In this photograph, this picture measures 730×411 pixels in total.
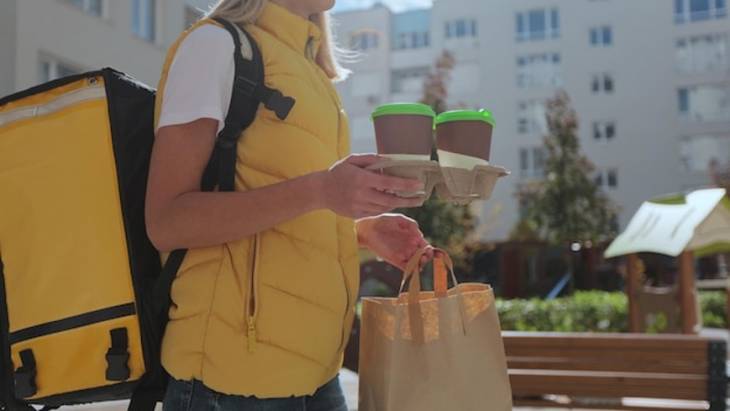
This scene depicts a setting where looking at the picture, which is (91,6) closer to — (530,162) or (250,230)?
(250,230)

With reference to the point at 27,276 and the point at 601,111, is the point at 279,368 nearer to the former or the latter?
the point at 27,276

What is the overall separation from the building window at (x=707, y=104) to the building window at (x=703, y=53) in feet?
2.78

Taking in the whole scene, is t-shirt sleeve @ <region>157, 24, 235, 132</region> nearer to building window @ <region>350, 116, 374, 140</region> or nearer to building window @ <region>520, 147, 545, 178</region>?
building window @ <region>350, 116, 374, 140</region>

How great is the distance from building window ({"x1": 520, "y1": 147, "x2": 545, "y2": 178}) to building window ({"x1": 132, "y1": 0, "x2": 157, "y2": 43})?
84.3ft

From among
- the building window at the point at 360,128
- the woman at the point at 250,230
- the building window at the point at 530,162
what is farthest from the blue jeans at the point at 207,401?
the building window at the point at 530,162

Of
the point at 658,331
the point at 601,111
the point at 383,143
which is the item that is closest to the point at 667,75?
the point at 601,111

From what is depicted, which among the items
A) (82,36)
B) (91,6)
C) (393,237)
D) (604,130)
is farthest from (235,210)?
(604,130)

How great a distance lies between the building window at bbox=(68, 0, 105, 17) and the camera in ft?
42.7

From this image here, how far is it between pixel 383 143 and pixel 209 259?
1.26ft

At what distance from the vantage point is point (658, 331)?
9.16m

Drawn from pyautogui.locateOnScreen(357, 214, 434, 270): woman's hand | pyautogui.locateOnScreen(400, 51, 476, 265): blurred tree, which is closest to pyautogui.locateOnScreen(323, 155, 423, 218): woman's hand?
pyautogui.locateOnScreen(357, 214, 434, 270): woman's hand

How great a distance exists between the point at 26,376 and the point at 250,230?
19.6 inches

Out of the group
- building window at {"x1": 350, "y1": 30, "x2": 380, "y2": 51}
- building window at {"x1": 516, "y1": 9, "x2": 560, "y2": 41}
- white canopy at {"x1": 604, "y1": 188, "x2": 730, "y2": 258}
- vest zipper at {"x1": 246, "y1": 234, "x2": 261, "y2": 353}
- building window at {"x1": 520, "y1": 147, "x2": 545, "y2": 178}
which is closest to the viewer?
vest zipper at {"x1": 246, "y1": 234, "x2": 261, "y2": 353}

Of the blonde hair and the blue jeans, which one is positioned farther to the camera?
the blonde hair
